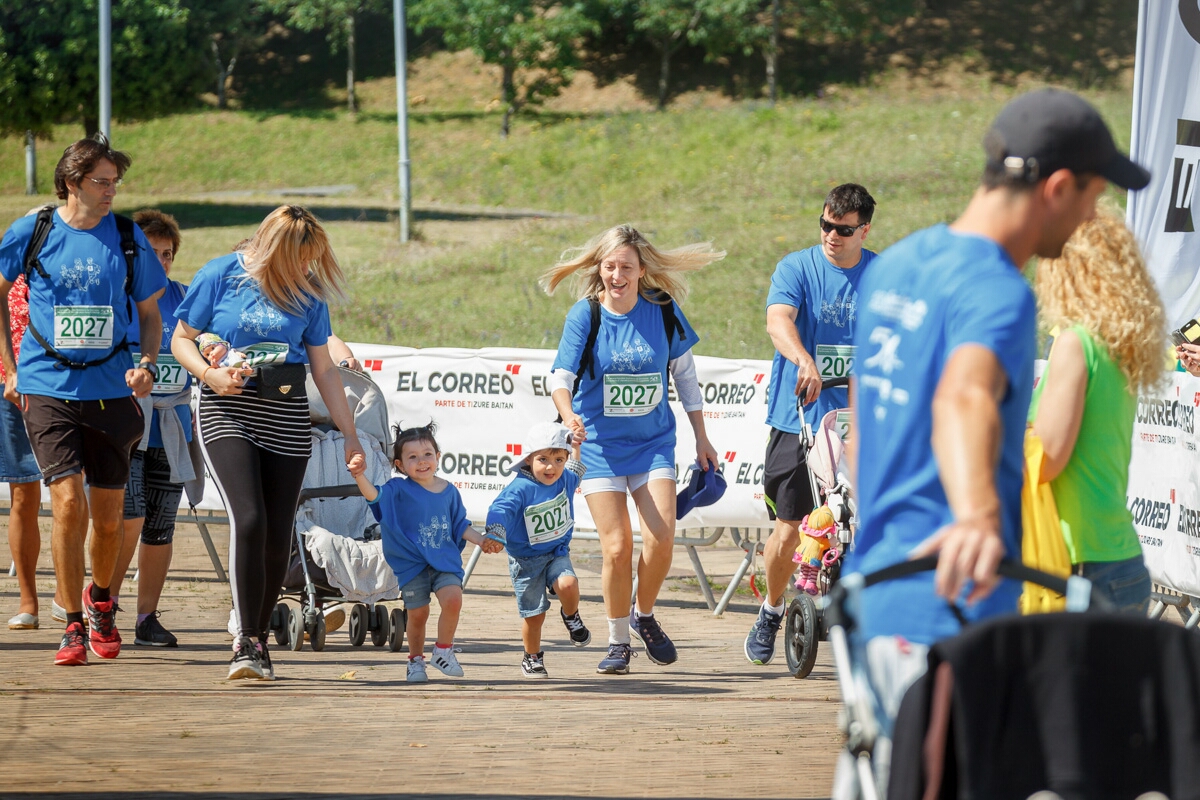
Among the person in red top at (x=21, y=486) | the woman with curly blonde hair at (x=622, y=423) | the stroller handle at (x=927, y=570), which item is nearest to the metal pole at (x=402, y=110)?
the person in red top at (x=21, y=486)

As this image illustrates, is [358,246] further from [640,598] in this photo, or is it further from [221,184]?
[640,598]

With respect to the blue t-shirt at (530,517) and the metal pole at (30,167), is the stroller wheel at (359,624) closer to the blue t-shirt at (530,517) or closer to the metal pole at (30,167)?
the blue t-shirt at (530,517)

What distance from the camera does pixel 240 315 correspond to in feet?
20.8

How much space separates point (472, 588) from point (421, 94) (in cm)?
5046

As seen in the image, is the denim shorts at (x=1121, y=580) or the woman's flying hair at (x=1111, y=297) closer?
the woman's flying hair at (x=1111, y=297)

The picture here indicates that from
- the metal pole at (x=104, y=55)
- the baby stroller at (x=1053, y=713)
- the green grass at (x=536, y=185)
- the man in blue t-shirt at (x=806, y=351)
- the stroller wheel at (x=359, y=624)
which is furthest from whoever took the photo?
the green grass at (x=536, y=185)

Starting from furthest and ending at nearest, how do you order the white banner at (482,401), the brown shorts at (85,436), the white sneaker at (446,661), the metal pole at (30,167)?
the metal pole at (30,167) → the white banner at (482,401) → the white sneaker at (446,661) → the brown shorts at (85,436)

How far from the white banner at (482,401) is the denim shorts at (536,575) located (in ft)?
8.25

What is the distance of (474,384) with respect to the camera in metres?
10.2

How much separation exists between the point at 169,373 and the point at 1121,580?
5.51 m

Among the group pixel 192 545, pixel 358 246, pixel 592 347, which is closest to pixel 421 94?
pixel 358 246

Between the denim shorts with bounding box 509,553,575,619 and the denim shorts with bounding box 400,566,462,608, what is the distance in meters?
0.33

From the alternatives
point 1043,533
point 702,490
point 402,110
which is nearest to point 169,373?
point 702,490

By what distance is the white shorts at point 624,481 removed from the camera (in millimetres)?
7359
